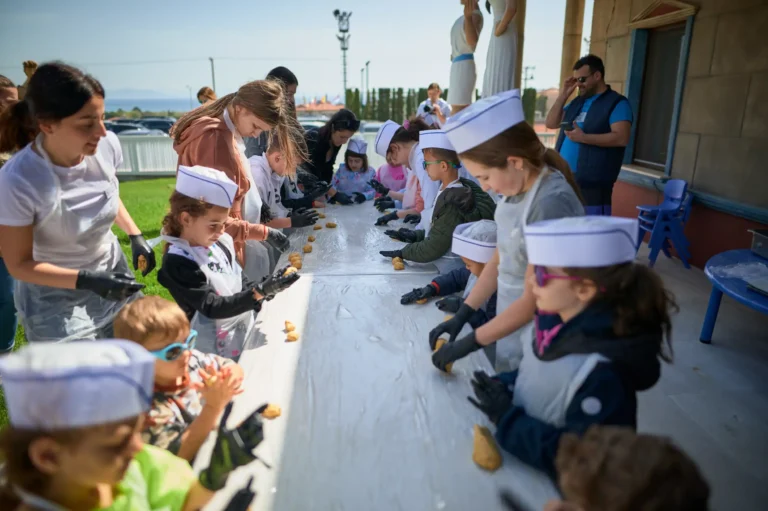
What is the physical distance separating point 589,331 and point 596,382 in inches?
4.8

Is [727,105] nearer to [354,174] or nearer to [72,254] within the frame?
[354,174]

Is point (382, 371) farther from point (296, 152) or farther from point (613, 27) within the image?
point (613, 27)

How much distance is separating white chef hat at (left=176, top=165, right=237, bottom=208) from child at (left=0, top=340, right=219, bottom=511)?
1.16 meters

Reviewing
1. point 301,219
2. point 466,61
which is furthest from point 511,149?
point 466,61

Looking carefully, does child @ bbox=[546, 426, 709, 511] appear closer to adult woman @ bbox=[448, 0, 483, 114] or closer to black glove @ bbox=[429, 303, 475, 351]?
black glove @ bbox=[429, 303, 475, 351]

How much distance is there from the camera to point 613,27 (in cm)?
600

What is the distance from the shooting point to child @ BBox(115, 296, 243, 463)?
1.31 m

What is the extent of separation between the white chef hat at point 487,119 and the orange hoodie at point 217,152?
4.55 ft

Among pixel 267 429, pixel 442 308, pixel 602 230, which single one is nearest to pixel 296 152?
pixel 442 308

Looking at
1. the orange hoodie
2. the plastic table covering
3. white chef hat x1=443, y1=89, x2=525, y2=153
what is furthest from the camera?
the orange hoodie

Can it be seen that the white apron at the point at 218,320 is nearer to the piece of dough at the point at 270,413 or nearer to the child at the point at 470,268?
the piece of dough at the point at 270,413

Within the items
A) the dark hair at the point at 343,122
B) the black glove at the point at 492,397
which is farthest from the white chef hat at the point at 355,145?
the black glove at the point at 492,397

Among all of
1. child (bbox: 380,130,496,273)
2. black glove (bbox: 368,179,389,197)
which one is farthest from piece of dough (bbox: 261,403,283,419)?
black glove (bbox: 368,179,389,197)

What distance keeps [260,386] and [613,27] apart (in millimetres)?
6401
